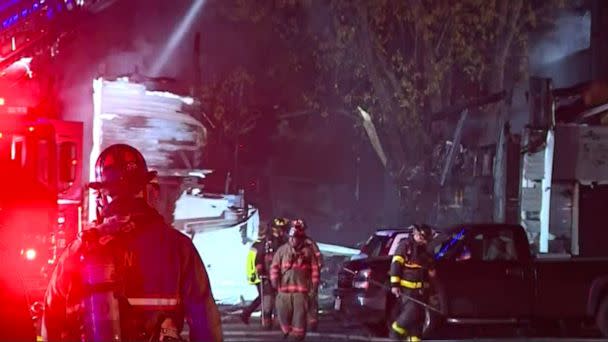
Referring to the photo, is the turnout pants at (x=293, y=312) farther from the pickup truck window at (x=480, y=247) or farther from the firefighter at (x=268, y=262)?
the pickup truck window at (x=480, y=247)

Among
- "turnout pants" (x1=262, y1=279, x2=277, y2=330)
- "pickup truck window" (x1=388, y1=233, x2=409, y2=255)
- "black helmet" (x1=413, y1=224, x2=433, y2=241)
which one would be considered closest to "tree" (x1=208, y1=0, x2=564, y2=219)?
"pickup truck window" (x1=388, y1=233, x2=409, y2=255)

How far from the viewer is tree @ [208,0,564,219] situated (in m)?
16.7

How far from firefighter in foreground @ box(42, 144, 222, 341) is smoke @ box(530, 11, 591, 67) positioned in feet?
70.9

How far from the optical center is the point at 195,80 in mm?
20016

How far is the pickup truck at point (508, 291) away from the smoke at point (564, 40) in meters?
13.4

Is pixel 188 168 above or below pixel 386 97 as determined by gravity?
below

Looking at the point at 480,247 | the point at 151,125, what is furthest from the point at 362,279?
the point at 151,125

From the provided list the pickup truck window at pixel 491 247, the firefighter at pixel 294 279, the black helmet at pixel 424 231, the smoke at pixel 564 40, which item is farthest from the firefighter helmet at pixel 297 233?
the smoke at pixel 564 40

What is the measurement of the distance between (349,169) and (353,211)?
135 cm

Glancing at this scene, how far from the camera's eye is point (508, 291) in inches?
422

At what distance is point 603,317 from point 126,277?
9209mm

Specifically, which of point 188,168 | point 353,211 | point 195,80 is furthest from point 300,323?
point 353,211

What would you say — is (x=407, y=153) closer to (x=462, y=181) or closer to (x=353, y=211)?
(x=462, y=181)

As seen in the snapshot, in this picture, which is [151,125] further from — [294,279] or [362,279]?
[294,279]
